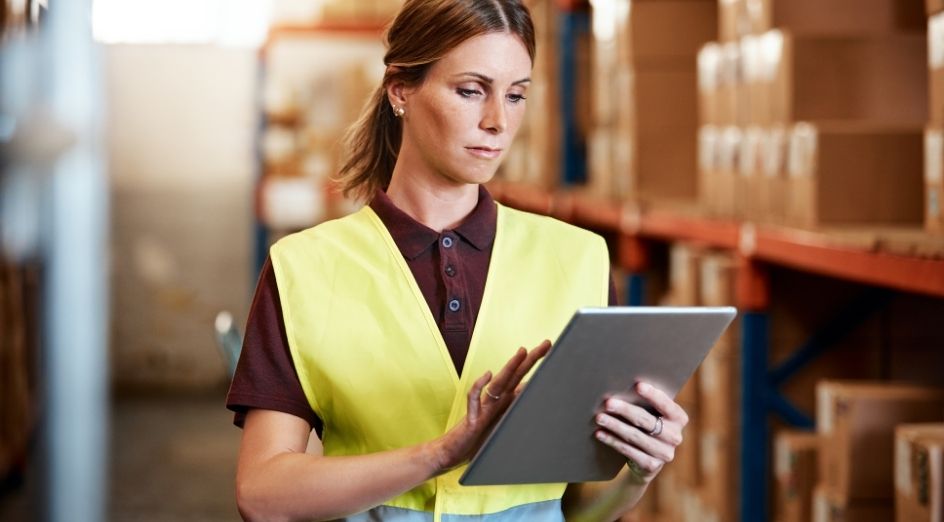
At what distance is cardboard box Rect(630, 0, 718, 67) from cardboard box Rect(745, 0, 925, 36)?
1573 mm

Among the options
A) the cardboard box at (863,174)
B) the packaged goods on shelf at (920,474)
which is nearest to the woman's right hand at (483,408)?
the packaged goods on shelf at (920,474)

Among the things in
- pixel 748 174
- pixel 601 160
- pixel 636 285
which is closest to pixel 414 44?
pixel 748 174

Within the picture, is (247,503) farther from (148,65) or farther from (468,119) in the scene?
(148,65)

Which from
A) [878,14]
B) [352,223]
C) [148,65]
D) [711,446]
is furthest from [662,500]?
[148,65]

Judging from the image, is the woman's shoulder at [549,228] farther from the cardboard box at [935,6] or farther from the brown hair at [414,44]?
the cardboard box at [935,6]

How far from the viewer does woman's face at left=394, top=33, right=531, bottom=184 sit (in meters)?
1.84

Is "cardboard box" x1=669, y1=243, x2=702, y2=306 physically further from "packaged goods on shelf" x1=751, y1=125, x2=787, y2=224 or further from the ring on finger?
the ring on finger

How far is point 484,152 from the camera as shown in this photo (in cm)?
187

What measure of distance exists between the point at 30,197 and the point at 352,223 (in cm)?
47

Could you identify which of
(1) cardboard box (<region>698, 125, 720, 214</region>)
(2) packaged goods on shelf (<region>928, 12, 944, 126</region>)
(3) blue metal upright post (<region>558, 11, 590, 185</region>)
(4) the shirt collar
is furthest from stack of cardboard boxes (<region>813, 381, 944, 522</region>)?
(3) blue metal upright post (<region>558, 11, 590, 185</region>)

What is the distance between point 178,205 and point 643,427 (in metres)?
9.15

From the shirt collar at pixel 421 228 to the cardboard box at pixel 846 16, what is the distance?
2144mm

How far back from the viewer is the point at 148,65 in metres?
10.3

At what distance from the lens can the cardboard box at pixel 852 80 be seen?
12.4 ft
